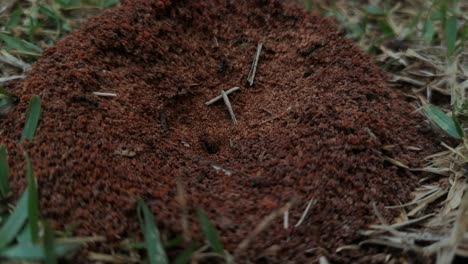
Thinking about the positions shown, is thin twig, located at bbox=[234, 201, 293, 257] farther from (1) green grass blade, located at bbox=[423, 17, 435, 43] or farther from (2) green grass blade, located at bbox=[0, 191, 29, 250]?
(1) green grass blade, located at bbox=[423, 17, 435, 43]

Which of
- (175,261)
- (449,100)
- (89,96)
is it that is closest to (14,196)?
(89,96)

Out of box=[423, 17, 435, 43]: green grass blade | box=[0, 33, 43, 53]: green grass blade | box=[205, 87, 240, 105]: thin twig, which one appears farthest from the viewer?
box=[423, 17, 435, 43]: green grass blade

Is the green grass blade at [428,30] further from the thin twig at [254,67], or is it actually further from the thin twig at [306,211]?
the thin twig at [306,211]

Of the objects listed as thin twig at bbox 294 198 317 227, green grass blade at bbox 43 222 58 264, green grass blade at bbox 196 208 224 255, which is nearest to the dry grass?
thin twig at bbox 294 198 317 227

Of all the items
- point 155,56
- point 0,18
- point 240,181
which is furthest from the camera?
point 0,18

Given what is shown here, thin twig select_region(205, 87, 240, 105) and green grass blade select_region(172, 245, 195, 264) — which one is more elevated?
thin twig select_region(205, 87, 240, 105)

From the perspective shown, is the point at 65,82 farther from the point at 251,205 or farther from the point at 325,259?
the point at 325,259
